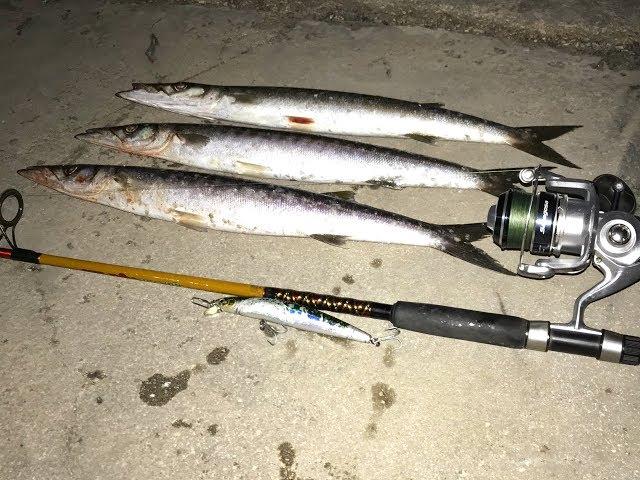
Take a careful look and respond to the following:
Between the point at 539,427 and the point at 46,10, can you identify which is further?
the point at 46,10

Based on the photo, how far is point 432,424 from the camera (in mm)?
2715

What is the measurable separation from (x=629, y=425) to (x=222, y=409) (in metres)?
2.30

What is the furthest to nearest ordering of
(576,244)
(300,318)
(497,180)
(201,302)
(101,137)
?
(101,137) < (497,180) < (201,302) < (300,318) < (576,244)

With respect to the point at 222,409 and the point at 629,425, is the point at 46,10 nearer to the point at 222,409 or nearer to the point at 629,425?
the point at 222,409

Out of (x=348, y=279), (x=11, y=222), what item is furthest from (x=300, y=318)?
(x=11, y=222)

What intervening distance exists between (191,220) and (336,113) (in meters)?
1.49

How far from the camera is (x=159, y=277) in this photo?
311cm

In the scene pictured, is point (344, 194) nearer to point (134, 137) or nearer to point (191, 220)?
point (191, 220)

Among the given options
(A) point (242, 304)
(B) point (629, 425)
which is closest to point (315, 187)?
(A) point (242, 304)

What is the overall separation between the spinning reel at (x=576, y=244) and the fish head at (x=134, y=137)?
2.74m

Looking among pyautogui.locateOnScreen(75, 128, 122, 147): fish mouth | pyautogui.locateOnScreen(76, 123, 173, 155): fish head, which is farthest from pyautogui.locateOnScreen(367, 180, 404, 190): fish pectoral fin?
pyautogui.locateOnScreen(75, 128, 122, 147): fish mouth

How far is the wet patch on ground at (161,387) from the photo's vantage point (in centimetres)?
291

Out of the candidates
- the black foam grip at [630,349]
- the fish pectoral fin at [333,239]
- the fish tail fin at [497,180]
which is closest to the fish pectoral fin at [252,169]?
the fish pectoral fin at [333,239]

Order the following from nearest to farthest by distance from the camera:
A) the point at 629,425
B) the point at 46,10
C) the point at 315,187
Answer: the point at 629,425, the point at 315,187, the point at 46,10
